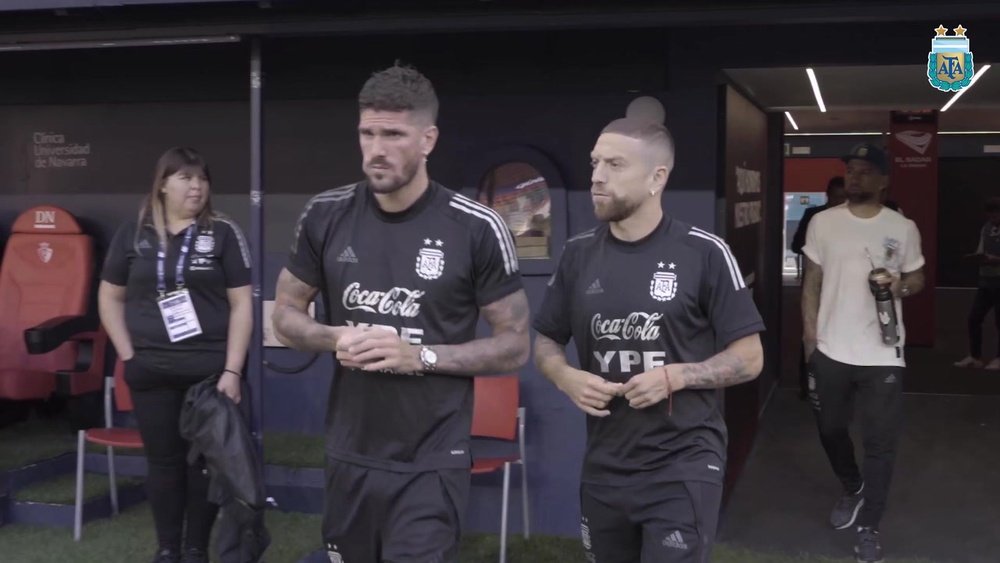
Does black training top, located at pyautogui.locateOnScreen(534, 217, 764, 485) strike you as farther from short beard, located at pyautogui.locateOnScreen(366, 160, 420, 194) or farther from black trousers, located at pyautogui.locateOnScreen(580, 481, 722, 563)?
short beard, located at pyautogui.locateOnScreen(366, 160, 420, 194)

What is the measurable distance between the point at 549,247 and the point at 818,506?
2.02 m

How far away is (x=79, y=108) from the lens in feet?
21.1

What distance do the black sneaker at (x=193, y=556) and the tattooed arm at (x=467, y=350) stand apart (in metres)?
2.16

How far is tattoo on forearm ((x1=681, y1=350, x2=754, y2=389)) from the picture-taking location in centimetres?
289

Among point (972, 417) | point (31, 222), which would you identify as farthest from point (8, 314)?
point (972, 417)

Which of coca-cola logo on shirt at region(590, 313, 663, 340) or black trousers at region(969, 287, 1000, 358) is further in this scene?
black trousers at region(969, 287, 1000, 358)

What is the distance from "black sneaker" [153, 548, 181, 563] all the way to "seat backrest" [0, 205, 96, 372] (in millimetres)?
2163

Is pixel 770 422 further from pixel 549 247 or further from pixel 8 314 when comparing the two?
pixel 8 314

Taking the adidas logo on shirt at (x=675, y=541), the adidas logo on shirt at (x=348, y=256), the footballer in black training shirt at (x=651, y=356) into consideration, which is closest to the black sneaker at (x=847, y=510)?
the footballer in black training shirt at (x=651, y=356)

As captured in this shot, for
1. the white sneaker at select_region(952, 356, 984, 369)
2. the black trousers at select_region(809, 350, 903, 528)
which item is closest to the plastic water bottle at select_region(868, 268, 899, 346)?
the black trousers at select_region(809, 350, 903, 528)

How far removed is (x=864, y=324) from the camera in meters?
4.93

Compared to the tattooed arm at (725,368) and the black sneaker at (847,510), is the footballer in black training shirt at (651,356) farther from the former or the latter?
the black sneaker at (847,510)

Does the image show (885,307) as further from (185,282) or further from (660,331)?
(185,282)

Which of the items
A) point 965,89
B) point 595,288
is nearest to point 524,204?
point 595,288
